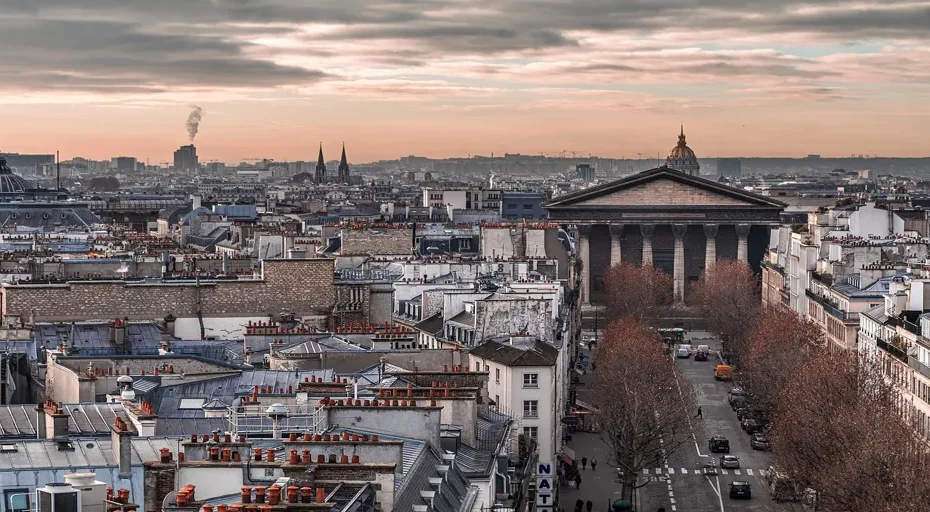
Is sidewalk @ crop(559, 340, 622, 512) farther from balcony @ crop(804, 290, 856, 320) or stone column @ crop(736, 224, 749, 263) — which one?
stone column @ crop(736, 224, 749, 263)

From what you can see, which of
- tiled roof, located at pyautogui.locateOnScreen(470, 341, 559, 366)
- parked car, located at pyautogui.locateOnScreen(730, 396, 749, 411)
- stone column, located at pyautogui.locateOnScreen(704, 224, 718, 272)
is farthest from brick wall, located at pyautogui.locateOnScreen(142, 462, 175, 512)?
stone column, located at pyautogui.locateOnScreen(704, 224, 718, 272)

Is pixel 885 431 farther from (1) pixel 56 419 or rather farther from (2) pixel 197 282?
(1) pixel 56 419

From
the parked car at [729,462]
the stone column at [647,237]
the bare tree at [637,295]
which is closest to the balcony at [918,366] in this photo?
the parked car at [729,462]

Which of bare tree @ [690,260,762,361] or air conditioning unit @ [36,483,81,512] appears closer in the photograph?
air conditioning unit @ [36,483,81,512]

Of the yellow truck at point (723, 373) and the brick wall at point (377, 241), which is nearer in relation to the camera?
the brick wall at point (377, 241)

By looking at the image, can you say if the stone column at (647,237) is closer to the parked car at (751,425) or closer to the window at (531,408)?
the parked car at (751,425)

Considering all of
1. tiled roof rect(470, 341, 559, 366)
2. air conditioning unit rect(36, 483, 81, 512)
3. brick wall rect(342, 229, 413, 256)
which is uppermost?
air conditioning unit rect(36, 483, 81, 512)

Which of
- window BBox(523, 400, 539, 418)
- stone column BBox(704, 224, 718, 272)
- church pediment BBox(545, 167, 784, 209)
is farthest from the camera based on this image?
church pediment BBox(545, 167, 784, 209)

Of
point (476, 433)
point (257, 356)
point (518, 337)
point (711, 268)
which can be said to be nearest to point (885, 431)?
point (518, 337)
